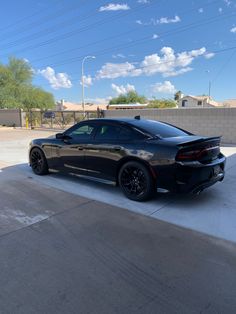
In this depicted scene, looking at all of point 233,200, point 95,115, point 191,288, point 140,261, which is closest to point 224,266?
point 191,288

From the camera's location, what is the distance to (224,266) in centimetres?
282

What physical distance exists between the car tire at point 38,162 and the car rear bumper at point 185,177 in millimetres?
3135

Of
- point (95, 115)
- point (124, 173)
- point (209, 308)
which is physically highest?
point (95, 115)

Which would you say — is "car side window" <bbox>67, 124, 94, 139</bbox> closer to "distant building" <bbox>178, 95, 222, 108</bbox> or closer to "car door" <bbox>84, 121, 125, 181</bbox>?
"car door" <bbox>84, 121, 125, 181</bbox>

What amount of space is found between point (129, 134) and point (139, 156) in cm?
55

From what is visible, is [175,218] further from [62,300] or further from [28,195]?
[28,195]

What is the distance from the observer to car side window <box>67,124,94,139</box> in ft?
18.2

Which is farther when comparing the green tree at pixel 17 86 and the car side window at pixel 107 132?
the green tree at pixel 17 86

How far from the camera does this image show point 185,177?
4199mm

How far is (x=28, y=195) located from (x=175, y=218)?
2748 mm

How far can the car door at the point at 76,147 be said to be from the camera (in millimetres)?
5520

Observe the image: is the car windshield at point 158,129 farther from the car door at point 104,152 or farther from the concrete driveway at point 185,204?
the concrete driveway at point 185,204

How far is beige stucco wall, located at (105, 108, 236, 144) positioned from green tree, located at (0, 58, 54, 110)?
86.8 feet

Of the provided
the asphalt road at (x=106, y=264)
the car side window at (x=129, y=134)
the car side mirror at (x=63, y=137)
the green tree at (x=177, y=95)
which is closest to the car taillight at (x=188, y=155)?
the car side window at (x=129, y=134)
